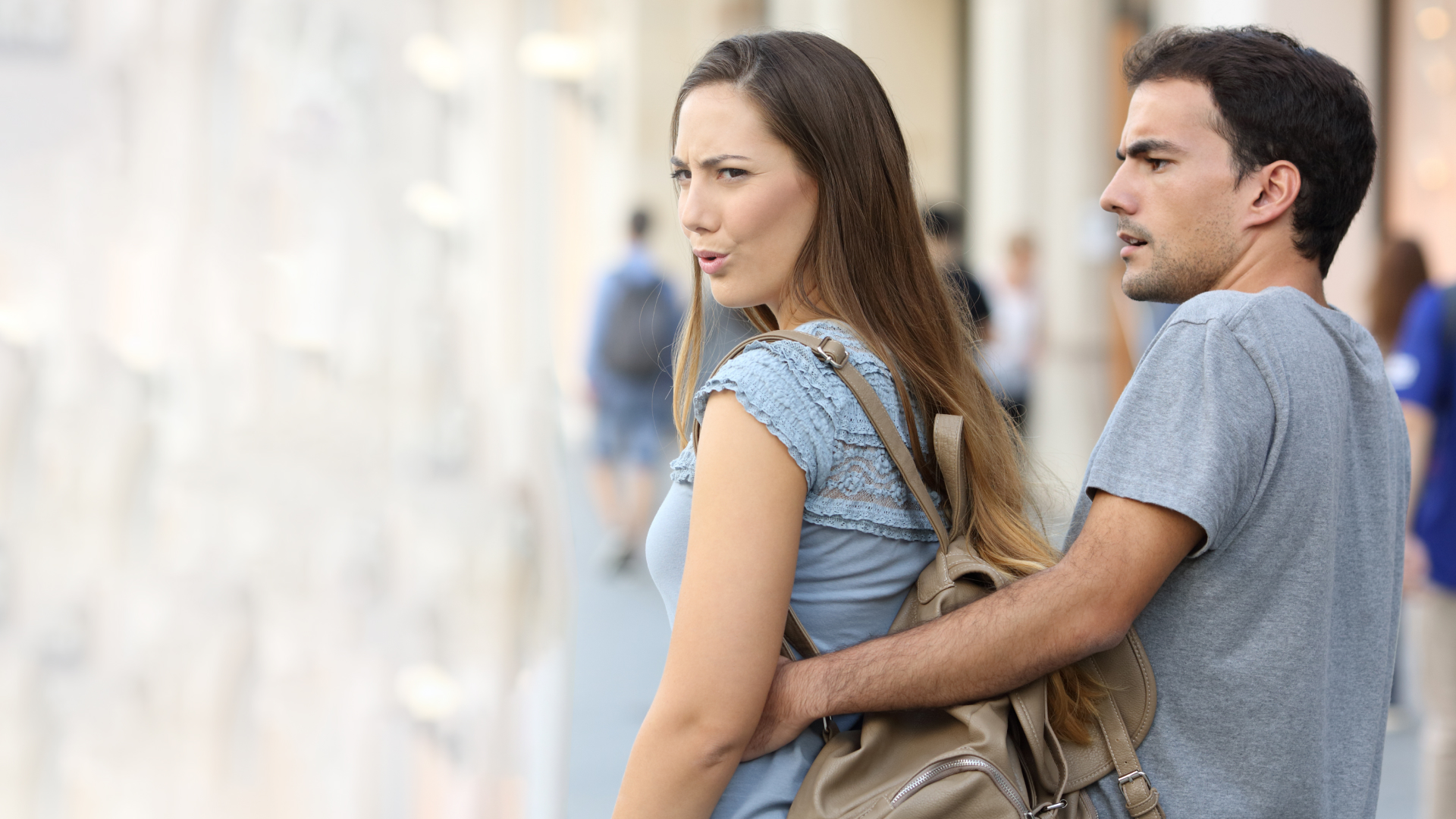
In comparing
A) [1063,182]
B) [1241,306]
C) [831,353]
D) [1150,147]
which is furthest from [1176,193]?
[1063,182]

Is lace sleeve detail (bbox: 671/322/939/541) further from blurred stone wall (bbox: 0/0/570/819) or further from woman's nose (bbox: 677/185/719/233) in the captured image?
blurred stone wall (bbox: 0/0/570/819)

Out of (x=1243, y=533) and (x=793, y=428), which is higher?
(x=793, y=428)

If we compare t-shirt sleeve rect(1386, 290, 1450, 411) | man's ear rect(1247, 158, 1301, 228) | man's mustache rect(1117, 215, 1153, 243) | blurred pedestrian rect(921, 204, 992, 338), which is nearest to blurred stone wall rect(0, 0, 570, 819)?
blurred pedestrian rect(921, 204, 992, 338)

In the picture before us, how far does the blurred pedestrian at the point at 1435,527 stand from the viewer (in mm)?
3441

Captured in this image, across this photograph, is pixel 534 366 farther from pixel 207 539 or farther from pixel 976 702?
pixel 976 702

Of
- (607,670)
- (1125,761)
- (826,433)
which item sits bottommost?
(607,670)

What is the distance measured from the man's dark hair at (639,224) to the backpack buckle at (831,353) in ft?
23.0

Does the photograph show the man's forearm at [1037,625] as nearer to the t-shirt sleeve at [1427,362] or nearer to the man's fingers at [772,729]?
the man's fingers at [772,729]

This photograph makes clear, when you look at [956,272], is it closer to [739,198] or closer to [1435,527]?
[739,198]

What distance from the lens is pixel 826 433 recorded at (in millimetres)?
1245

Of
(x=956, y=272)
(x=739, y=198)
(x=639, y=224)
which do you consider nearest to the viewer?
(x=739, y=198)

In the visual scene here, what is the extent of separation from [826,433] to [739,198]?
315 mm

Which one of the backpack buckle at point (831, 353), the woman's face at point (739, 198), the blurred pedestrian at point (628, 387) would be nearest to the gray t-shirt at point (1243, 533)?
the backpack buckle at point (831, 353)

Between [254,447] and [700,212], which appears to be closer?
[700,212]
